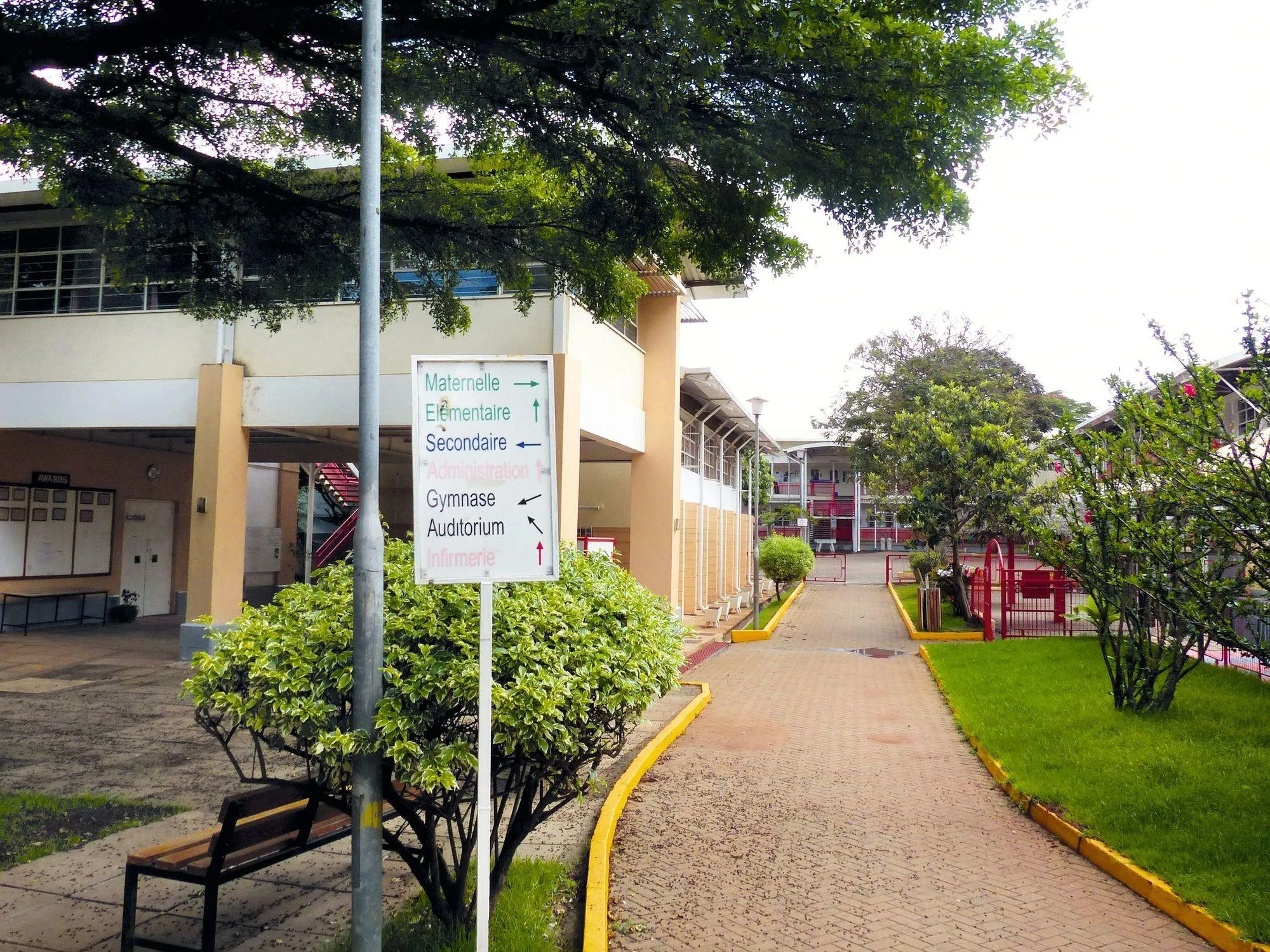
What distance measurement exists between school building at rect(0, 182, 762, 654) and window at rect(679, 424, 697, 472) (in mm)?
81

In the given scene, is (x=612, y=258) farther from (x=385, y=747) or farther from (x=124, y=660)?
(x=124, y=660)

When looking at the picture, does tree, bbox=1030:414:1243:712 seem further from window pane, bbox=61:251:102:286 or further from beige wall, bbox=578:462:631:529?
window pane, bbox=61:251:102:286

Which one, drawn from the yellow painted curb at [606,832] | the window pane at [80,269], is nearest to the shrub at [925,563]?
the yellow painted curb at [606,832]

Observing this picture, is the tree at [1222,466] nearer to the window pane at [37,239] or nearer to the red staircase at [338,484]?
the window pane at [37,239]

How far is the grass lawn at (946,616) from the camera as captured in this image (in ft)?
66.4

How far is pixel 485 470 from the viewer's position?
4.16 metres

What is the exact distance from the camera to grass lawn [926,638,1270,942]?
A: 5.72 meters

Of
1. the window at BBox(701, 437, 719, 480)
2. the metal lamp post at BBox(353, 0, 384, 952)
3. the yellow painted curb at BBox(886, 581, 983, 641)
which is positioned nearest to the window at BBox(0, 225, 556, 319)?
the metal lamp post at BBox(353, 0, 384, 952)

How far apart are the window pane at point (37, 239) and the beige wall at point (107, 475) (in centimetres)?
353

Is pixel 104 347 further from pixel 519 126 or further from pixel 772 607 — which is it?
pixel 772 607

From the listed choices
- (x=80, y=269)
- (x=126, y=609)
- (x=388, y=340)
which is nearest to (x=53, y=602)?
(x=126, y=609)

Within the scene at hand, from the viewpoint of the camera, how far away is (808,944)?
4.98m

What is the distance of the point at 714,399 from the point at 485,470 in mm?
18849

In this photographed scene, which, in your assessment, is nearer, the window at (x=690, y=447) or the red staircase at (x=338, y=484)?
the window at (x=690, y=447)
